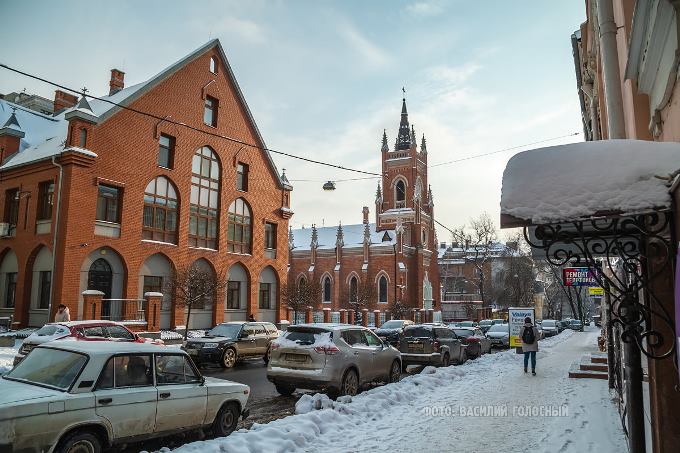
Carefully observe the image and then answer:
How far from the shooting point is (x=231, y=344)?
17422mm

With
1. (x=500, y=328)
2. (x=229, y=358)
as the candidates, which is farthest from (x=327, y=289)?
(x=229, y=358)

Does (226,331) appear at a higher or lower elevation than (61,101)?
lower

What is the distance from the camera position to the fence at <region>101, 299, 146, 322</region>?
81.9 feet

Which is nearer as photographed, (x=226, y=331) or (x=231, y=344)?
(x=231, y=344)

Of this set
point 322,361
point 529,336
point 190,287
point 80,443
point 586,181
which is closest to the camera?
point 586,181

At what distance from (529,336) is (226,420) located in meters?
9.98

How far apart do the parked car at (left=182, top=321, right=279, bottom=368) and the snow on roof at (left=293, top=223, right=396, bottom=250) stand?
157 ft

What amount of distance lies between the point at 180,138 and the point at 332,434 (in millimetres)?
25751

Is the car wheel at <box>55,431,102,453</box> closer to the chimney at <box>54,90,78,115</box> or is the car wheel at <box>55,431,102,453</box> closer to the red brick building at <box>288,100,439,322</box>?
the chimney at <box>54,90,78,115</box>

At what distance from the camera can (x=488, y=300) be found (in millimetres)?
74938

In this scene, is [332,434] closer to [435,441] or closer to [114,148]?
[435,441]

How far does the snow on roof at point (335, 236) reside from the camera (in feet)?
226

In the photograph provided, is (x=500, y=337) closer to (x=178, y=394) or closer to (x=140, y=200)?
(x=140, y=200)

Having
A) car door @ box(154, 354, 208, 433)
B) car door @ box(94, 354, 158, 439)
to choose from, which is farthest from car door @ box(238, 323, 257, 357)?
car door @ box(94, 354, 158, 439)
